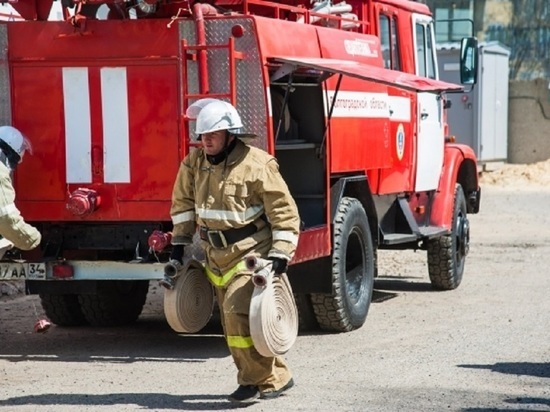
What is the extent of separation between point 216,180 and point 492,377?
2237 millimetres

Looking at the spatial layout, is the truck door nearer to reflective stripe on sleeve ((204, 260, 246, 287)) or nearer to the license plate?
the license plate

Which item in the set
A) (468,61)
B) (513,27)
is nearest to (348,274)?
(468,61)

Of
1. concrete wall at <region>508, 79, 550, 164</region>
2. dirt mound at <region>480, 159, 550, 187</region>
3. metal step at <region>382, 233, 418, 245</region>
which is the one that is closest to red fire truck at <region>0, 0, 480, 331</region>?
metal step at <region>382, 233, 418, 245</region>

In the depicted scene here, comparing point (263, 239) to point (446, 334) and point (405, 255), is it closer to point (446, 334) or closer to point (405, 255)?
point (446, 334)

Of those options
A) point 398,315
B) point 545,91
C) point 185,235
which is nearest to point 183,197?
point 185,235

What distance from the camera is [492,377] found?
27.8 ft

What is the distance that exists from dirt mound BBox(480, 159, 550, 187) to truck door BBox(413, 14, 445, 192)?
1603cm

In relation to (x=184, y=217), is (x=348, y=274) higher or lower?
lower

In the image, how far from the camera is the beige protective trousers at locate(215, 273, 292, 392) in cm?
762

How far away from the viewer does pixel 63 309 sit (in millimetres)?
11039

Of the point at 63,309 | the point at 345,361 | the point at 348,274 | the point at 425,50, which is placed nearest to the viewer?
the point at 345,361

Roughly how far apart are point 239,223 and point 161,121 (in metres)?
1.81

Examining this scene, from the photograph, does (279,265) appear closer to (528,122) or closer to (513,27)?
(528,122)

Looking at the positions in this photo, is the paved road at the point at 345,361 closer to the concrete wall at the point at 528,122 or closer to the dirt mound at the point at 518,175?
the dirt mound at the point at 518,175
